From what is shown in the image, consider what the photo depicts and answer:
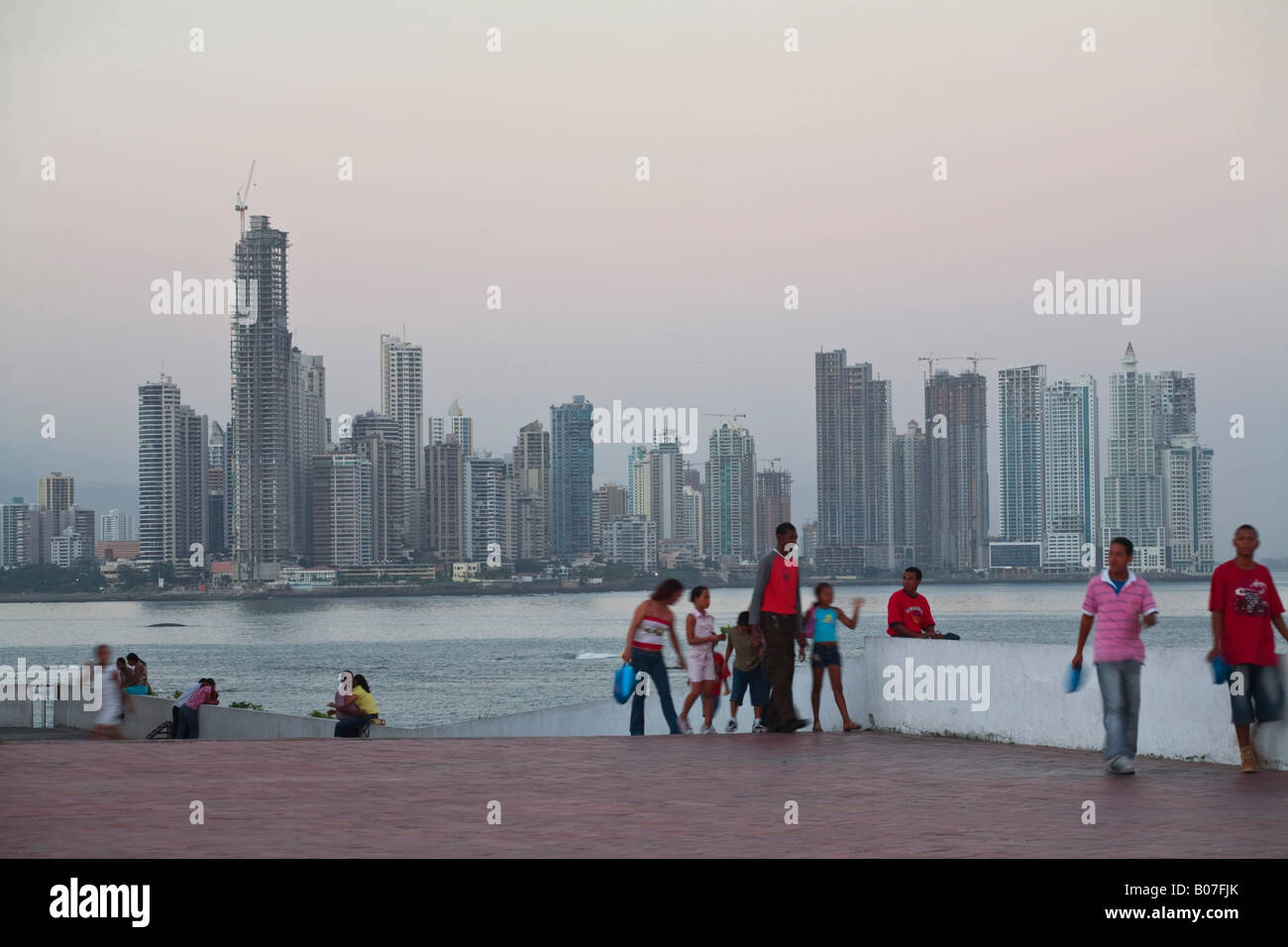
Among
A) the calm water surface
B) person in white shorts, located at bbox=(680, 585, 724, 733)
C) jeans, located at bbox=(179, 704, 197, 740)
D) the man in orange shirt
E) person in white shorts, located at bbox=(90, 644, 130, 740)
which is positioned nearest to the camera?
the man in orange shirt

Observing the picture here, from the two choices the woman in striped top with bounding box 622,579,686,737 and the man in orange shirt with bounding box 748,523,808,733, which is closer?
the man in orange shirt with bounding box 748,523,808,733

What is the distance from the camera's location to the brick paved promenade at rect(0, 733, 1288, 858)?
281 inches

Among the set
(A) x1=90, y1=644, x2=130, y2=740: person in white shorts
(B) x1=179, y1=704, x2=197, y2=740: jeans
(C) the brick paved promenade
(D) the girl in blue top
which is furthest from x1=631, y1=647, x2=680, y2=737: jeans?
(A) x1=90, y1=644, x2=130, y2=740: person in white shorts

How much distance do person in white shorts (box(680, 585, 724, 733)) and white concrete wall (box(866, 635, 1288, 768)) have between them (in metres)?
1.65

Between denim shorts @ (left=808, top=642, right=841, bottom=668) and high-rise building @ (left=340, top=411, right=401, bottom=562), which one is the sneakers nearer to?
denim shorts @ (left=808, top=642, right=841, bottom=668)

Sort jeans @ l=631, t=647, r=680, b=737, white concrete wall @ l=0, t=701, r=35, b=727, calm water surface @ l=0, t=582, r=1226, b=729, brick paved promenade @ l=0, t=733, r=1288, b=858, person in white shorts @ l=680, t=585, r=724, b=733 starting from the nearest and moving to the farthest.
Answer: brick paved promenade @ l=0, t=733, r=1288, b=858 → jeans @ l=631, t=647, r=680, b=737 → person in white shorts @ l=680, t=585, r=724, b=733 → white concrete wall @ l=0, t=701, r=35, b=727 → calm water surface @ l=0, t=582, r=1226, b=729

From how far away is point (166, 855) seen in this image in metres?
6.64

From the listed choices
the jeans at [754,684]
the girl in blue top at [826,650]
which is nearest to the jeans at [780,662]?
the jeans at [754,684]

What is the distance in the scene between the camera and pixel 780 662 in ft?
43.9

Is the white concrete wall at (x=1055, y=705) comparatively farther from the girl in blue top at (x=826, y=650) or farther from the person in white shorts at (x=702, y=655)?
the person in white shorts at (x=702, y=655)

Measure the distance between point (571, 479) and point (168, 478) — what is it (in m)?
51.9
